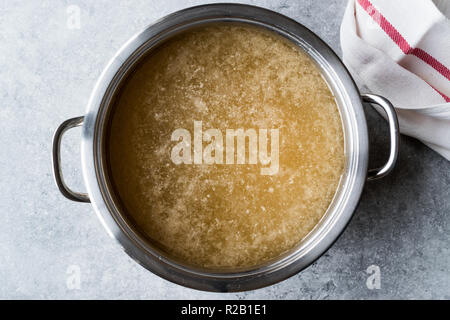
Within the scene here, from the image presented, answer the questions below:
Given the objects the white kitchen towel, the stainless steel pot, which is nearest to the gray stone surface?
the white kitchen towel

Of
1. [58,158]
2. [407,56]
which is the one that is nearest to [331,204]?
[407,56]

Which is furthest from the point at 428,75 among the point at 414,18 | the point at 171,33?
the point at 171,33

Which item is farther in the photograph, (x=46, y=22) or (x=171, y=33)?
(x=46, y=22)

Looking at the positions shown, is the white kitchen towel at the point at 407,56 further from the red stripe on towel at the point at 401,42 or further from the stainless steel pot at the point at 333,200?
the stainless steel pot at the point at 333,200

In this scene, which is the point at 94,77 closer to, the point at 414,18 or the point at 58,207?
the point at 58,207

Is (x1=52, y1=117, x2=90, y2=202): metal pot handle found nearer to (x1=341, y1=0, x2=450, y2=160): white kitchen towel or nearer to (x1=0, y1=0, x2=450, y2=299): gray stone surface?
(x1=0, y1=0, x2=450, y2=299): gray stone surface

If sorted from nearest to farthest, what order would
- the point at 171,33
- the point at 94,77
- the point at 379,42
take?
the point at 171,33 < the point at 379,42 < the point at 94,77

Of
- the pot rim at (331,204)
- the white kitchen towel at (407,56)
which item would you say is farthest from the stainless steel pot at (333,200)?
the white kitchen towel at (407,56)
